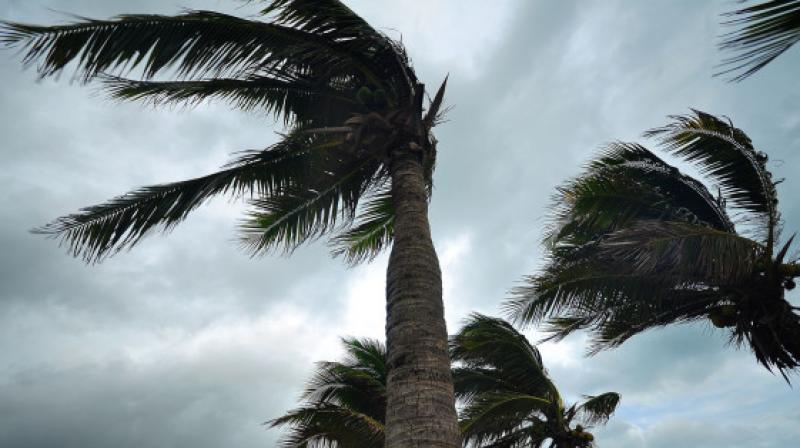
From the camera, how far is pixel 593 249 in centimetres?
1104

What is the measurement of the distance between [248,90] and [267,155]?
0.89 meters

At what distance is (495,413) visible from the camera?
1134 cm

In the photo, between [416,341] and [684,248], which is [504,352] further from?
[416,341]

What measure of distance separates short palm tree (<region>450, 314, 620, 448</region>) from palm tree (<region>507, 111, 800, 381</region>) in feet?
4.80

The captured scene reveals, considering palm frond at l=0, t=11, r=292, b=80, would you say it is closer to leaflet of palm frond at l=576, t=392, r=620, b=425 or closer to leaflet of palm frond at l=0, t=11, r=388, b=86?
leaflet of palm frond at l=0, t=11, r=388, b=86

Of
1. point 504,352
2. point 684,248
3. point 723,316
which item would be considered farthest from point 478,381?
point 684,248

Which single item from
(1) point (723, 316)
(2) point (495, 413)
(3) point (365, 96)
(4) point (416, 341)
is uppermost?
(3) point (365, 96)

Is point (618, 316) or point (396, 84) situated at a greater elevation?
point (396, 84)

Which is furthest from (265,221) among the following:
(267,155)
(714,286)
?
(714,286)

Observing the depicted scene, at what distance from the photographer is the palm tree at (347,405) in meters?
12.1

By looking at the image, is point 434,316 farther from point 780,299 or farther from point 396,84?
point 780,299

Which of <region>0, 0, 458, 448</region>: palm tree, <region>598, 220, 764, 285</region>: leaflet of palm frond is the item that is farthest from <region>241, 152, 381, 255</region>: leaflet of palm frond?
<region>598, 220, 764, 285</region>: leaflet of palm frond

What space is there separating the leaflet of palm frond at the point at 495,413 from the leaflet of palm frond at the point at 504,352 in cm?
57

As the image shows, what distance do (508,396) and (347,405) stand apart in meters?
4.41
